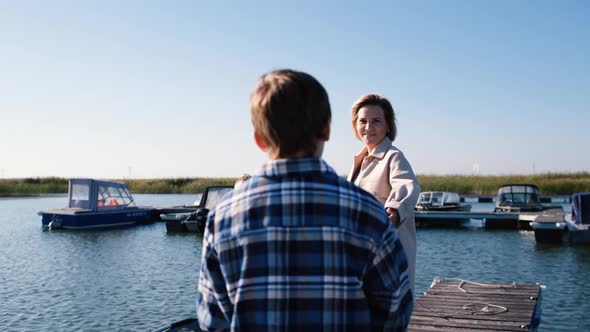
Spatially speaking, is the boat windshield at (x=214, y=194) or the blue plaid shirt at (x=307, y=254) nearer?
the blue plaid shirt at (x=307, y=254)

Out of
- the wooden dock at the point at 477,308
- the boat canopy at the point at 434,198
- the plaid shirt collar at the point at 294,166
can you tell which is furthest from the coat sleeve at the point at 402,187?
the boat canopy at the point at 434,198

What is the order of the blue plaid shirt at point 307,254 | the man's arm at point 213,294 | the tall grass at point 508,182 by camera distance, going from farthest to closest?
the tall grass at point 508,182 → the man's arm at point 213,294 → the blue plaid shirt at point 307,254

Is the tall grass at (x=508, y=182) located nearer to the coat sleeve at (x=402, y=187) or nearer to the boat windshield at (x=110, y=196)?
the boat windshield at (x=110, y=196)

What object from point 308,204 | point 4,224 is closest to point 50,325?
point 308,204

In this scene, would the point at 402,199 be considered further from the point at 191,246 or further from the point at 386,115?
the point at 191,246

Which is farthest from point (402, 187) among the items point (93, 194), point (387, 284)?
point (93, 194)

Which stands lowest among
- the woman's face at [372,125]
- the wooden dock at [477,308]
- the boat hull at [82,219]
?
the boat hull at [82,219]

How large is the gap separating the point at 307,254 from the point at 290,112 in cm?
46

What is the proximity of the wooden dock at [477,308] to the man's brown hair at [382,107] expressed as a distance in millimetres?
3497

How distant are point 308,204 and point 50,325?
1124cm

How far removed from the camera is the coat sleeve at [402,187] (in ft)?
11.2

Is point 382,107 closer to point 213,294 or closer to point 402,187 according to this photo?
point 402,187

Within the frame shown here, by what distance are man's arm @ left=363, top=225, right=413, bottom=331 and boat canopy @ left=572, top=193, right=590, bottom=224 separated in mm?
22526

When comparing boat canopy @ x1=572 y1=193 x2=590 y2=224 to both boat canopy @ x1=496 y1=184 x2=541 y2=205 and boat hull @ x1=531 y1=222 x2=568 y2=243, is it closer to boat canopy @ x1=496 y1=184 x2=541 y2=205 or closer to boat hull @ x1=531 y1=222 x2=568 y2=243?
boat hull @ x1=531 y1=222 x2=568 y2=243
